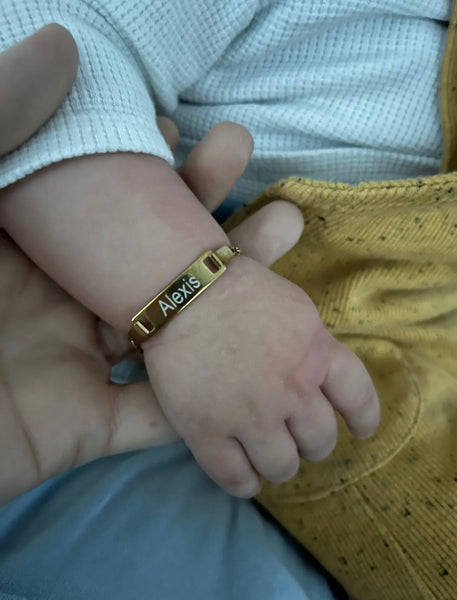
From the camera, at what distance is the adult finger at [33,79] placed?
18.3 inches

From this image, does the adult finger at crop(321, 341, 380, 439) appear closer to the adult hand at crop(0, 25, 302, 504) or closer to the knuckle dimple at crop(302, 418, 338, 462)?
the knuckle dimple at crop(302, 418, 338, 462)

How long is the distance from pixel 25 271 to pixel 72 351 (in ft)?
0.36

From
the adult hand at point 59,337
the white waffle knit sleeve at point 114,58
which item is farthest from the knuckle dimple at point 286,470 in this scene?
the white waffle knit sleeve at point 114,58

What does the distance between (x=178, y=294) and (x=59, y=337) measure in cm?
17

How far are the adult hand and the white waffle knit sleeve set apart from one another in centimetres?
→ 3

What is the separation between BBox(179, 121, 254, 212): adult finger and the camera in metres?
0.58

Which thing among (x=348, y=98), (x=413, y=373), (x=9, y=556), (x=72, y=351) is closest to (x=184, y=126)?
(x=348, y=98)

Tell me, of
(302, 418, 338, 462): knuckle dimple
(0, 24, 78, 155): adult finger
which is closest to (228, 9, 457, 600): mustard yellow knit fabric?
(302, 418, 338, 462): knuckle dimple

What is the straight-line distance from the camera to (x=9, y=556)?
1.90 ft

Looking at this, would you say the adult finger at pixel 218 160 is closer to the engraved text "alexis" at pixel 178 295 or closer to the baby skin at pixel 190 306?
the baby skin at pixel 190 306

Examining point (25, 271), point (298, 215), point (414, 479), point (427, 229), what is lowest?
point (414, 479)

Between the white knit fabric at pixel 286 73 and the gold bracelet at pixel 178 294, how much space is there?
0.44 feet

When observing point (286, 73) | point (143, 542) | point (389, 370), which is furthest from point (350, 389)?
point (286, 73)

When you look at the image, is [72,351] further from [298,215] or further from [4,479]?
[298,215]
